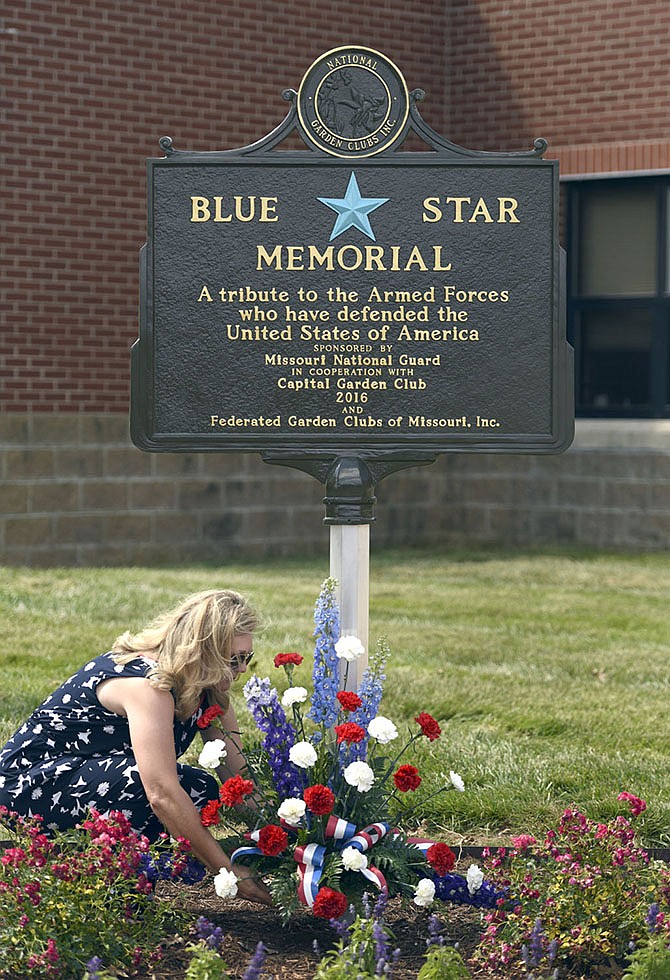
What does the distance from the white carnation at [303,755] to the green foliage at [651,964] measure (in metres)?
1.00

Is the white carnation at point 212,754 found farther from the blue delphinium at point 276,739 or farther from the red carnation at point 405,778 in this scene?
the red carnation at point 405,778

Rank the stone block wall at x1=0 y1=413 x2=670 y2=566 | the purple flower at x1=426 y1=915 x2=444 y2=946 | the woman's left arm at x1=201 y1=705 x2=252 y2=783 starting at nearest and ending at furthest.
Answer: the purple flower at x1=426 y1=915 x2=444 y2=946 < the woman's left arm at x1=201 y1=705 x2=252 y2=783 < the stone block wall at x1=0 y1=413 x2=670 y2=566

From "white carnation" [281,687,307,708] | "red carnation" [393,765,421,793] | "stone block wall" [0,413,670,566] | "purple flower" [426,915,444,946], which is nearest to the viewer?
"purple flower" [426,915,444,946]

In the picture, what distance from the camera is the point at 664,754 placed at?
6.23 m

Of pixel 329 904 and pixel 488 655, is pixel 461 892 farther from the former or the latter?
pixel 488 655

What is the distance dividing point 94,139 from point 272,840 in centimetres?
892

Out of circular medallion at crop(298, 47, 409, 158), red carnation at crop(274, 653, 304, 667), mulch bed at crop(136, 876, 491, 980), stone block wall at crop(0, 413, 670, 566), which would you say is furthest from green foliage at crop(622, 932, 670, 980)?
stone block wall at crop(0, 413, 670, 566)

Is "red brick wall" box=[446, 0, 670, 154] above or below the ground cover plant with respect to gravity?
above

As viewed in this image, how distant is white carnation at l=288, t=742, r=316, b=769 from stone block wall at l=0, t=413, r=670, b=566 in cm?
797

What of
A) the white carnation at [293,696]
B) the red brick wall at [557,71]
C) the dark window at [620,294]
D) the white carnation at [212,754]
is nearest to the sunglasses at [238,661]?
the white carnation at [293,696]

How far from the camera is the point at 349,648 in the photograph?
4.33 meters

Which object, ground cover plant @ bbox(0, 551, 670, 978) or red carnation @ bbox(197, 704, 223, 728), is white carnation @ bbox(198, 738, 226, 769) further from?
A: ground cover plant @ bbox(0, 551, 670, 978)

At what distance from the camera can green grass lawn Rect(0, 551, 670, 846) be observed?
571cm

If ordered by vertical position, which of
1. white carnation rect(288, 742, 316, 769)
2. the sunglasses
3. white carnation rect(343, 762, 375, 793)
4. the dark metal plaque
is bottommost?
white carnation rect(343, 762, 375, 793)
